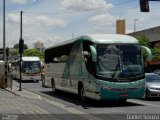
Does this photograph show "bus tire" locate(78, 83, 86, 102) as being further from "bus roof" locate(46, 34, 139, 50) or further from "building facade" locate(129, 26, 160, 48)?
"building facade" locate(129, 26, 160, 48)

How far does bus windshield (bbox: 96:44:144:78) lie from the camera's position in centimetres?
2002

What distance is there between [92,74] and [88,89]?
1.05 meters

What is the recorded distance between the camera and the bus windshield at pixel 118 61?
20.0m

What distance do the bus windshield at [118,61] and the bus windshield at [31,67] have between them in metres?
32.0

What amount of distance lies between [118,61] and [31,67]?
107 feet

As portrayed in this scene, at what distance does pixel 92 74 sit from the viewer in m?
20.3

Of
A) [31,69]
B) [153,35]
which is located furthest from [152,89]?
[153,35]

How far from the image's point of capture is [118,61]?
795 inches

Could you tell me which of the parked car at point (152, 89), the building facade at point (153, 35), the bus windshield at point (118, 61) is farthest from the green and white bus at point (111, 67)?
the building facade at point (153, 35)

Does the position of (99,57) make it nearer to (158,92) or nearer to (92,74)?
(92,74)

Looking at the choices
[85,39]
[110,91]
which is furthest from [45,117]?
[85,39]

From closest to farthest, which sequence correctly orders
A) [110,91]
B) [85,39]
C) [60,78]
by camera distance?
1. [110,91]
2. [85,39]
3. [60,78]

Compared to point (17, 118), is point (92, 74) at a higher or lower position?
higher

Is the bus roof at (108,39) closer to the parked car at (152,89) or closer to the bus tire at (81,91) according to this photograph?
the bus tire at (81,91)
